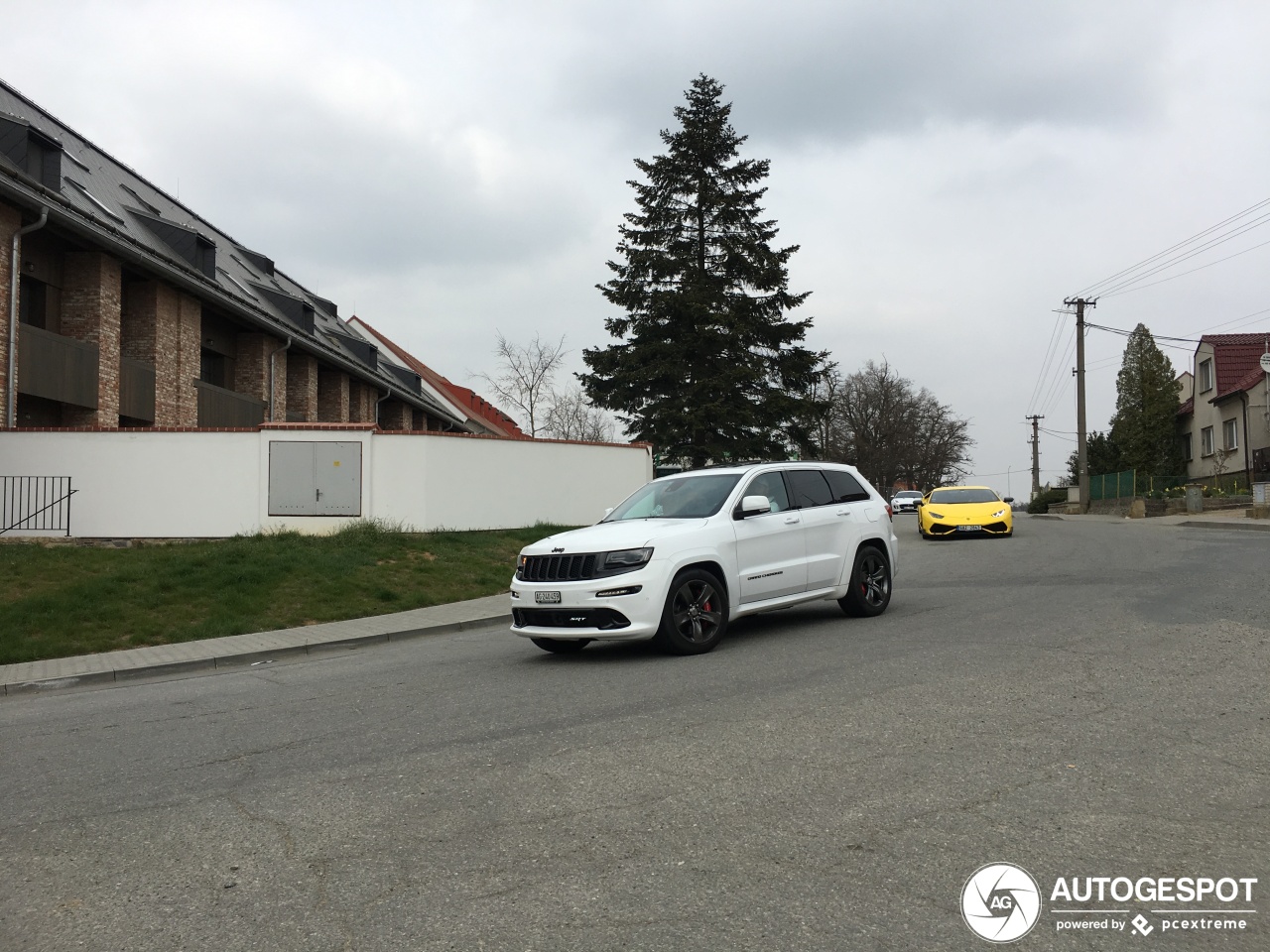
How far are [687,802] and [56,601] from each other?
11.8 meters

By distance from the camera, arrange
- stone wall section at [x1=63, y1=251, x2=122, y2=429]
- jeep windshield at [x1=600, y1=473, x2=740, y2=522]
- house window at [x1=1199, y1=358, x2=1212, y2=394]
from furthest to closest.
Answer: house window at [x1=1199, y1=358, x2=1212, y2=394] < stone wall section at [x1=63, y1=251, x2=122, y2=429] < jeep windshield at [x1=600, y1=473, x2=740, y2=522]

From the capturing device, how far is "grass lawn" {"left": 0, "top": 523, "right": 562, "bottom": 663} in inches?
507

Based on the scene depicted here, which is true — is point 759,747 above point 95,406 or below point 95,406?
below

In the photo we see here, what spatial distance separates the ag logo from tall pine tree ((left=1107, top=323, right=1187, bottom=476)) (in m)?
55.4

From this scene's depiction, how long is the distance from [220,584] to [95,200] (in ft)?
54.2

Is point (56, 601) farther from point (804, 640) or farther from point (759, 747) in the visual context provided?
point (759, 747)

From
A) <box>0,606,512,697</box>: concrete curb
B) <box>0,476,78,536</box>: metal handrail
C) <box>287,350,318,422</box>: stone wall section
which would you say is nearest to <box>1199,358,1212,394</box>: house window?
<box>287,350,318,422</box>: stone wall section

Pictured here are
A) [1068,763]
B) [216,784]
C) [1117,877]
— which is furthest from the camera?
[216,784]

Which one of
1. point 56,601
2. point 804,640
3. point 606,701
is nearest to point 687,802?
point 606,701

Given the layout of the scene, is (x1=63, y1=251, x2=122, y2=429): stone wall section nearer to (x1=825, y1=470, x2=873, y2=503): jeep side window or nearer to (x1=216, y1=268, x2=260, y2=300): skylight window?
(x1=216, y1=268, x2=260, y2=300): skylight window

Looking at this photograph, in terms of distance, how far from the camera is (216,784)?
17.8ft

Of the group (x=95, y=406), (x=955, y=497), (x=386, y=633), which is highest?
(x=95, y=406)

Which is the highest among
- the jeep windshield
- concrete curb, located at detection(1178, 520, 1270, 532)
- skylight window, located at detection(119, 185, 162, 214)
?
skylight window, located at detection(119, 185, 162, 214)

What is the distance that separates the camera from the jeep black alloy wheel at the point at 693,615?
29.3 ft
